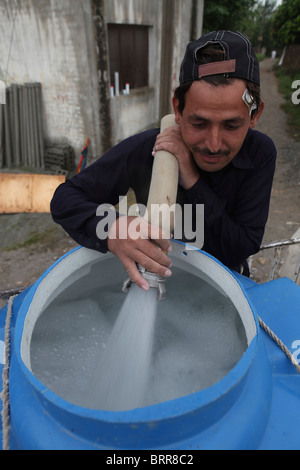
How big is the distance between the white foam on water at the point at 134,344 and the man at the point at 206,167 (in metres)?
0.22

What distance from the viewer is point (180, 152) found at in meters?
1.29

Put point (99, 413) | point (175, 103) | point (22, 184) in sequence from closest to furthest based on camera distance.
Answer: point (99, 413), point (175, 103), point (22, 184)

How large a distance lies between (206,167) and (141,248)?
552 mm

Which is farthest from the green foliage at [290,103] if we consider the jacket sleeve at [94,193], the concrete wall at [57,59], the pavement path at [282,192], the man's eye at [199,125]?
the man's eye at [199,125]

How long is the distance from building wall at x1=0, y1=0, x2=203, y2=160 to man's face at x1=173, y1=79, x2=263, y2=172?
4.52 meters

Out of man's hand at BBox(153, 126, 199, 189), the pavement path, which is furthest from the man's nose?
the pavement path

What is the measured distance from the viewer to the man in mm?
1094

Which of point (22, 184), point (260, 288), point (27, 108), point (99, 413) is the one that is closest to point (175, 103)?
point (260, 288)

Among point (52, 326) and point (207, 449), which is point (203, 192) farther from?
point (207, 449)

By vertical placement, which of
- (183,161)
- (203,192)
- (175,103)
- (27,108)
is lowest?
(27,108)

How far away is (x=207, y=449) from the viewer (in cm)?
75

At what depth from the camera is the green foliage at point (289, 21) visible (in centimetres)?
1493

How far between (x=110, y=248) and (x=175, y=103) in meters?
0.64
